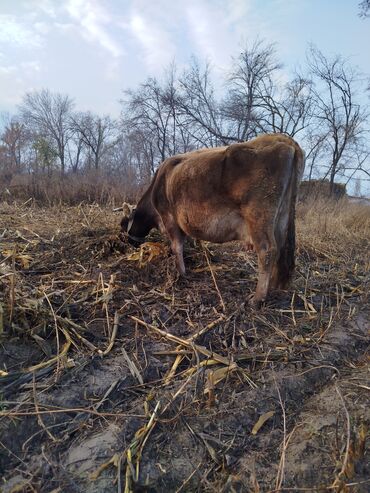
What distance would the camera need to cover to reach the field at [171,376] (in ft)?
7.66

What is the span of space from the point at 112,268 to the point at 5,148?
40.6 meters

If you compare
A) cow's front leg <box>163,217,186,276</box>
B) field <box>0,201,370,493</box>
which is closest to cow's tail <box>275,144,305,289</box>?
field <box>0,201,370,493</box>

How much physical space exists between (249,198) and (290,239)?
0.83m

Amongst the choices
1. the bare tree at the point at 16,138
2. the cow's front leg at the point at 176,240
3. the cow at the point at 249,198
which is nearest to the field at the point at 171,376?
the cow's front leg at the point at 176,240

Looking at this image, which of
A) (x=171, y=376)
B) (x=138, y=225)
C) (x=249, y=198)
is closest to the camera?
(x=171, y=376)

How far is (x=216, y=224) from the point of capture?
4.70m

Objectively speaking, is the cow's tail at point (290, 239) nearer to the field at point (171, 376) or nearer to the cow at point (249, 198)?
the cow at point (249, 198)

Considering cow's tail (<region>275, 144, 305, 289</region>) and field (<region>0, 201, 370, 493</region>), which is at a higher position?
cow's tail (<region>275, 144, 305, 289</region>)

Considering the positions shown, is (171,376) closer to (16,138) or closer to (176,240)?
(176,240)

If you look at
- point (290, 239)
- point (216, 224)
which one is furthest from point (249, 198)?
point (290, 239)

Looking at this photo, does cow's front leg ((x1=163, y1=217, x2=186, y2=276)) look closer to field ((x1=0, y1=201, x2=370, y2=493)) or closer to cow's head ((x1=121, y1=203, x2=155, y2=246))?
field ((x1=0, y1=201, x2=370, y2=493))

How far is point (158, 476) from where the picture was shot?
2299mm

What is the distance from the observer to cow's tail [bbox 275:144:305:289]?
14.3ft

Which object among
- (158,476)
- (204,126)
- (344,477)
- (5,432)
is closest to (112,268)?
(5,432)
